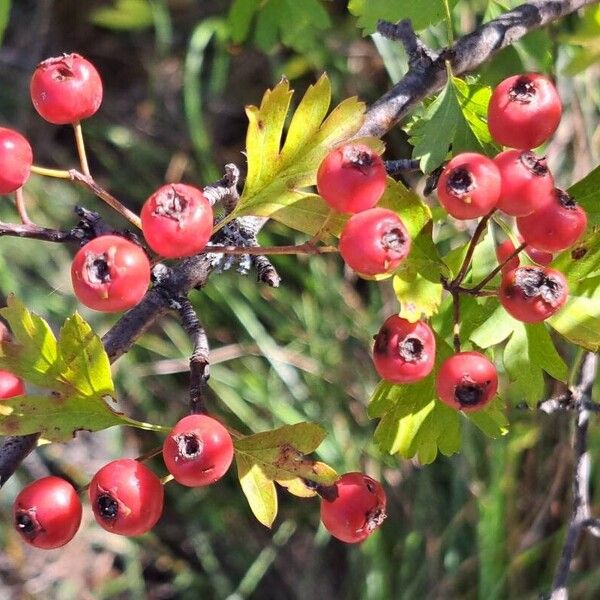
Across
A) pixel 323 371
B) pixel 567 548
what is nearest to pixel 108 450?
pixel 323 371

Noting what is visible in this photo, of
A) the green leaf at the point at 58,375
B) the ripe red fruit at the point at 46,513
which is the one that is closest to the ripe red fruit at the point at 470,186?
the green leaf at the point at 58,375

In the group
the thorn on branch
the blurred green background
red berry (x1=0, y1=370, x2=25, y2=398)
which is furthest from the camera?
the blurred green background

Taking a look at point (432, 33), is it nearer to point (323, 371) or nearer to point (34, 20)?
point (323, 371)

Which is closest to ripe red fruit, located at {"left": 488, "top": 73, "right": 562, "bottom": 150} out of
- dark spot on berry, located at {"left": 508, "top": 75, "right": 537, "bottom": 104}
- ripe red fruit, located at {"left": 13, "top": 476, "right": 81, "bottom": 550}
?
dark spot on berry, located at {"left": 508, "top": 75, "right": 537, "bottom": 104}

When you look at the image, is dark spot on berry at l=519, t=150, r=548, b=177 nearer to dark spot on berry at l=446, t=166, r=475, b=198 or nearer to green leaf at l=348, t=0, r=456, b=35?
dark spot on berry at l=446, t=166, r=475, b=198

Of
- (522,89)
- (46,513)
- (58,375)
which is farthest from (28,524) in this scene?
(522,89)

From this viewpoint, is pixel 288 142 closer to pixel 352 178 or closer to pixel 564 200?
pixel 352 178
